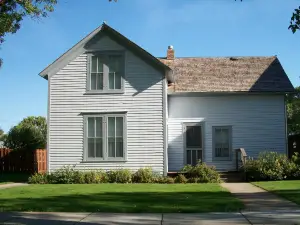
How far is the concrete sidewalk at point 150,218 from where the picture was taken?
8742mm

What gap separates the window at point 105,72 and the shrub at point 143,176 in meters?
3.94

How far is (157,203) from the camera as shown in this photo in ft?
37.3

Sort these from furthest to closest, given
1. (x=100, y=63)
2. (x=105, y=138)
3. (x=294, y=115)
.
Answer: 1. (x=294, y=115)
2. (x=100, y=63)
3. (x=105, y=138)

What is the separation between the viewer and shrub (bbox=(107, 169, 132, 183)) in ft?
62.4

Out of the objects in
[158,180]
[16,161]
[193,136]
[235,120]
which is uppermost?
[235,120]

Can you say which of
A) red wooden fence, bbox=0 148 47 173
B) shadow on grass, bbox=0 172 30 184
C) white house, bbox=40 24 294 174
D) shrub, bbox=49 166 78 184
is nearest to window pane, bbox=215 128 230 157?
white house, bbox=40 24 294 174

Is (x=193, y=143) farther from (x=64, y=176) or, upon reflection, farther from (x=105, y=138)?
(x=64, y=176)

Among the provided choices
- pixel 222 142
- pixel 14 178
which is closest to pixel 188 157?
pixel 222 142

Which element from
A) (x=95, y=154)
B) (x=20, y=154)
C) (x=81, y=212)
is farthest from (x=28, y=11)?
(x=20, y=154)

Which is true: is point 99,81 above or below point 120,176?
above

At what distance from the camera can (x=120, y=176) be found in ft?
62.6

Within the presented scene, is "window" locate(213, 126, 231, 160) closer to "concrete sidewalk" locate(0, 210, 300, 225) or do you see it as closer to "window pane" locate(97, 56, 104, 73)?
"window pane" locate(97, 56, 104, 73)

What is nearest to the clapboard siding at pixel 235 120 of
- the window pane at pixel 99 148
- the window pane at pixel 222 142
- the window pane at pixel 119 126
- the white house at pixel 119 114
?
the white house at pixel 119 114

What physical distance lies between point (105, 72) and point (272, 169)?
875cm
